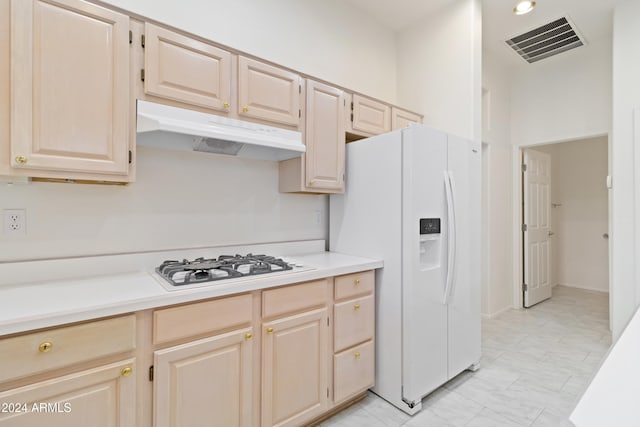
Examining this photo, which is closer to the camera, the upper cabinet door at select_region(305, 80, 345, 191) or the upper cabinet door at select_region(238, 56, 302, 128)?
the upper cabinet door at select_region(238, 56, 302, 128)

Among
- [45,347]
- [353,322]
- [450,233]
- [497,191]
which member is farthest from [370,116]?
[45,347]

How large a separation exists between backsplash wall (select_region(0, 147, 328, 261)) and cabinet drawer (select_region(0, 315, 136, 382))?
662mm

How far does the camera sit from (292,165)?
87.1 inches

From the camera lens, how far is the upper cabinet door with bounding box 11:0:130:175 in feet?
4.07

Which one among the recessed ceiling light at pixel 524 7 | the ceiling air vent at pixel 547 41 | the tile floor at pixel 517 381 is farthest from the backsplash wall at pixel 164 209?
the ceiling air vent at pixel 547 41

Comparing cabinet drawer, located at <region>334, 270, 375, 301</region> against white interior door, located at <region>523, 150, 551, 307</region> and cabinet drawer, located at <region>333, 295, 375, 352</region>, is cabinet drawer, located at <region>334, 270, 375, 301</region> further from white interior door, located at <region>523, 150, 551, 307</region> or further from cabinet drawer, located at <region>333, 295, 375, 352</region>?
white interior door, located at <region>523, 150, 551, 307</region>

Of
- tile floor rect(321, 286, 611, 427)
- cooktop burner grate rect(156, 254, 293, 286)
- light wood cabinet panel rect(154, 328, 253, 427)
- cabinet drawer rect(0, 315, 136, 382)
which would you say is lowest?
tile floor rect(321, 286, 611, 427)

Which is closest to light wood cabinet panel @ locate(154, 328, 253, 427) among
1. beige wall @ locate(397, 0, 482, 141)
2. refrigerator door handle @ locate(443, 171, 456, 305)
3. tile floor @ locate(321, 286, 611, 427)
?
tile floor @ locate(321, 286, 611, 427)

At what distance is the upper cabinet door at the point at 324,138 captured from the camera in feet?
6.98

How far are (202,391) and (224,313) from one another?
13.5 inches

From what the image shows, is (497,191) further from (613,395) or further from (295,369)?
(613,395)

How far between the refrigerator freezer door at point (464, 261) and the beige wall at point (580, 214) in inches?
134

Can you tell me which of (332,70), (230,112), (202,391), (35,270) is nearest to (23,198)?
(35,270)

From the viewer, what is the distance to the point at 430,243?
216cm
